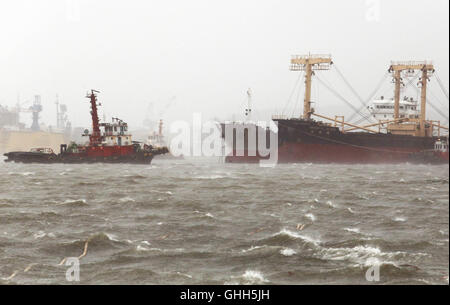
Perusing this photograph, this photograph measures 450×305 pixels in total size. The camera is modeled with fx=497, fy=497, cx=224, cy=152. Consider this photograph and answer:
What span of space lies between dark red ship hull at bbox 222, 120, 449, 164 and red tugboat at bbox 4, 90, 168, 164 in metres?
14.4

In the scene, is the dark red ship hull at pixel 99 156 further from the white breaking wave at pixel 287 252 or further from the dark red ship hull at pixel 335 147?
the white breaking wave at pixel 287 252

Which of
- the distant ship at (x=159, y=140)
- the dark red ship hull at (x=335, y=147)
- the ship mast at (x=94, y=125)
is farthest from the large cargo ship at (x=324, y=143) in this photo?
the distant ship at (x=159, y=140)

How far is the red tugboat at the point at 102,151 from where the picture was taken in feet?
249

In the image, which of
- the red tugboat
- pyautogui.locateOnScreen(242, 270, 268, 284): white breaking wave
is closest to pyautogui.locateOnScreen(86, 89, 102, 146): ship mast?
the red tugboat

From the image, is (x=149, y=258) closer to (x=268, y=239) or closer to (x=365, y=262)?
(x=268, y=239)

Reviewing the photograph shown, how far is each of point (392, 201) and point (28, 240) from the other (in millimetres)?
20411

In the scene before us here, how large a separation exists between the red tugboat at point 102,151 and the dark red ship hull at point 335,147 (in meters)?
14.4

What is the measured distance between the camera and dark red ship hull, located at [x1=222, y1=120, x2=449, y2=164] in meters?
71.6

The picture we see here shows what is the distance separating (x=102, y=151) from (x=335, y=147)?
35.2 m

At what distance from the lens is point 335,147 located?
7356cm

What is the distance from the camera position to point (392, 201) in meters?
29.1

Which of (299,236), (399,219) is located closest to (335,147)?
(399,219)

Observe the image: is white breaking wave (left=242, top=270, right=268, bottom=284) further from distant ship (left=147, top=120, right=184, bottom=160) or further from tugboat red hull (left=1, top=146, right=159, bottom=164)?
distant ship (left=147, top=120, right=184, bottom=160)
